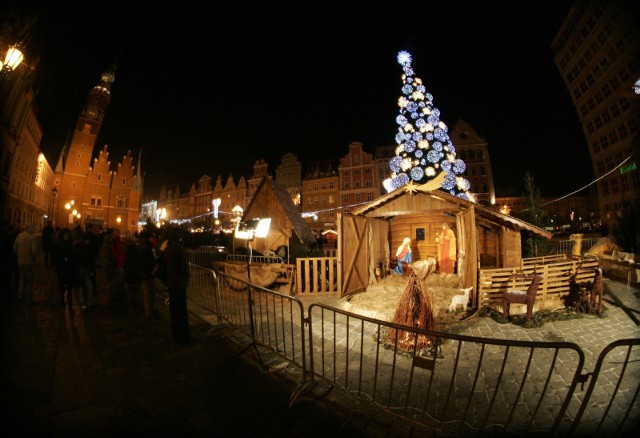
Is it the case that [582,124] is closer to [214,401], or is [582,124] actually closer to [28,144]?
[214,401]

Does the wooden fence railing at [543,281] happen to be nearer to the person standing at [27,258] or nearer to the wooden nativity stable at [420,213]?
the wooden nativity stable at [420,213]

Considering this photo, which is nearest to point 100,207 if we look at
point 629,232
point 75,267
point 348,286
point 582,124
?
point 75,267

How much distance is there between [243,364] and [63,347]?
3.31 metres

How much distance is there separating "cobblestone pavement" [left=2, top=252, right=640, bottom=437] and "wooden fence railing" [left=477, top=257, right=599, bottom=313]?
5.06 feet

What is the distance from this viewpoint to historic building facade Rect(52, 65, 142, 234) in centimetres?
4744

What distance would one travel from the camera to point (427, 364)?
9.07 ft

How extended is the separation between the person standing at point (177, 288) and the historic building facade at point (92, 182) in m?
53.2

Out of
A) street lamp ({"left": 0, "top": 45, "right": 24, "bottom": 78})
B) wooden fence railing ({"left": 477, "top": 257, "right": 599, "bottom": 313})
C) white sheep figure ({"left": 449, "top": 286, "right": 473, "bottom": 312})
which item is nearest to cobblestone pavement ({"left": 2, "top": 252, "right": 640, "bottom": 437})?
white sheep figure ({"left": 449, "top": 286, "right": 473, "bottom": 312})

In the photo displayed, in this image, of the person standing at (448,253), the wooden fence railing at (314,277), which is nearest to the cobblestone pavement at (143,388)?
the wooden fence railing at (314,277)

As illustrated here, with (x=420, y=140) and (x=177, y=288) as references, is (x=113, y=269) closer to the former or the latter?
(x=177, y=288)

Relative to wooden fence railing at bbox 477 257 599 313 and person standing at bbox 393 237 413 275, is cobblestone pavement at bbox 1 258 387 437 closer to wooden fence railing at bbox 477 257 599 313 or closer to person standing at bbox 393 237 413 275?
wooden fence railing at bbox 477 257 599 313

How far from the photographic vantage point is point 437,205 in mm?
9977

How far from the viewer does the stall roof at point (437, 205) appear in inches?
362

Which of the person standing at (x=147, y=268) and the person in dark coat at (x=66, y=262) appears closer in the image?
the person standing at (x=147, y=268)
